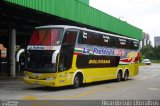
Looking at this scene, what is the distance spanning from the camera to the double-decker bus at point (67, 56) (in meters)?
18.7

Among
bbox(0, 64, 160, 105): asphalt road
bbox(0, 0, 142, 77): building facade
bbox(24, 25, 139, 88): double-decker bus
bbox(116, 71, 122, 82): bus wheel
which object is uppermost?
bbox(0, 0, 142, 77): building facade

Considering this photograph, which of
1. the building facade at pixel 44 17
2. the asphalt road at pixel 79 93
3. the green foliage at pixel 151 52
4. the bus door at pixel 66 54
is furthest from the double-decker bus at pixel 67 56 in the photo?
the green foliage at pixel 151 52

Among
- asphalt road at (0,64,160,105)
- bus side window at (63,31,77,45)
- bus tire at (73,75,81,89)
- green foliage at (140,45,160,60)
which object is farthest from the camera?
green foliage at (140,45,160,60)

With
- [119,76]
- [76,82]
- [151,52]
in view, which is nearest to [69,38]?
[76,82]

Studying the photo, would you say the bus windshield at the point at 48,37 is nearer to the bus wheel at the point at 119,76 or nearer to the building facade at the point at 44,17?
the building facade at the point at 44,17

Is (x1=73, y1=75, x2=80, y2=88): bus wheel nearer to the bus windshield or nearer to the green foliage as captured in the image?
the bus windshield

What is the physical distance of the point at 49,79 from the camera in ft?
60.8

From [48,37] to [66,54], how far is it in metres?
1.25

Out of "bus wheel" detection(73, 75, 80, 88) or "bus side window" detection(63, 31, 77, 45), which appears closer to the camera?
"bus side window" detection(63, 31, 77, 45)

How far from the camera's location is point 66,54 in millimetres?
19344

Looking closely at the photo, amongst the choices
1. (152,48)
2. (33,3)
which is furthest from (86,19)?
(152,48)

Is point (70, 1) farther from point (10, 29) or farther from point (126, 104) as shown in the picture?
point (126, 104)

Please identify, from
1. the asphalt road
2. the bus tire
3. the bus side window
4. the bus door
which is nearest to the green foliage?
the asphalt road

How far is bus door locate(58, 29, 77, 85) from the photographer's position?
18.9m
